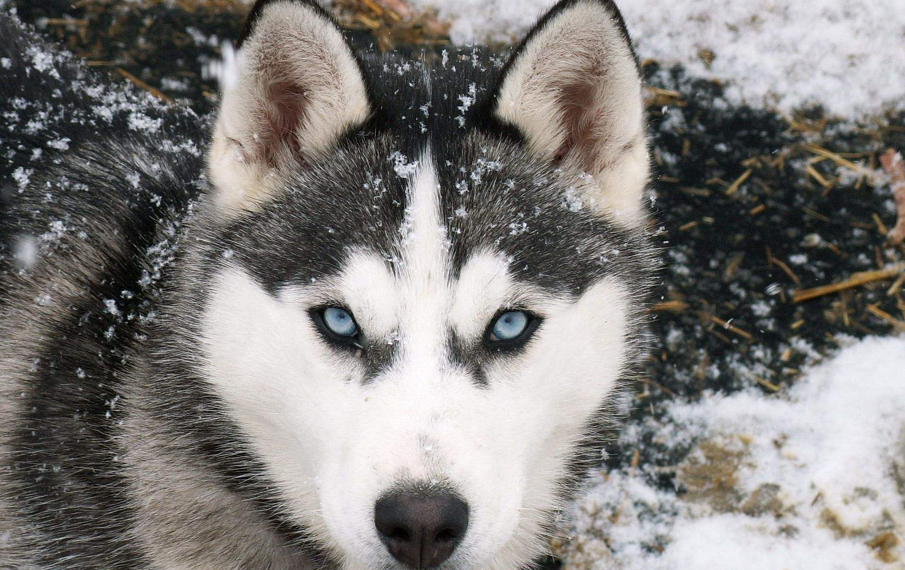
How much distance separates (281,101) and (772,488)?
2.34 meters

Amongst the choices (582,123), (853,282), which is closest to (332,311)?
(582,123)

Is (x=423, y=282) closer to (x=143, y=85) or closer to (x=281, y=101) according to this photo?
(x=281, y=101)

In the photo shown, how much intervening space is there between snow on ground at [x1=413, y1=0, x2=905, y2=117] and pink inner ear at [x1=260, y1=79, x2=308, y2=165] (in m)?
2.48

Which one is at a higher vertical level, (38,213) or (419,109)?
(38,213)

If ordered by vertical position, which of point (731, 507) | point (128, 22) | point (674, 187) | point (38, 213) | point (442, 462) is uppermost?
point (128, 22)

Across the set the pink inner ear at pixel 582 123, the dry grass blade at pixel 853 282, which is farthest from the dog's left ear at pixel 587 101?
the dry grass blade at pixel 853 282

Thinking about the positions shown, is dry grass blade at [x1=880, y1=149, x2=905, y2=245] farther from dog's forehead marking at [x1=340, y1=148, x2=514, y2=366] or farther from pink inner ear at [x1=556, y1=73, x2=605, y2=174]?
dog's forehead marking at [x1=340, y1=148, x2=514, y2=366]

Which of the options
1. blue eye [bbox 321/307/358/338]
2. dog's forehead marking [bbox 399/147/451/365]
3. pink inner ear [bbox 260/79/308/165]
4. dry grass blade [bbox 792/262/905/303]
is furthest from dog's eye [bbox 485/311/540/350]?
dry grass blade [bbox 792/262/905/303]

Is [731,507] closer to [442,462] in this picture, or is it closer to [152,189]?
[442,462]

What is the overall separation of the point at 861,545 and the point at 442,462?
6.72ft

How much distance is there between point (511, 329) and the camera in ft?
7.11

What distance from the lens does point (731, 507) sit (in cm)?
331

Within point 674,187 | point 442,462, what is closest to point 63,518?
point 442,462

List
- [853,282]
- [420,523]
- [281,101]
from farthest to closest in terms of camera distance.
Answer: [853,282] → [281,101] → [420,523]
